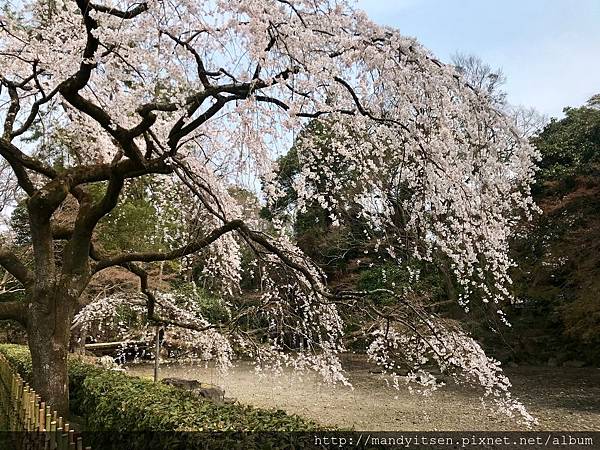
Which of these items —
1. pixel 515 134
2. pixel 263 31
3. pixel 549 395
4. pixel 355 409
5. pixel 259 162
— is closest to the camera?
pixel 263 31

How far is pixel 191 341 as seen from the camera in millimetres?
5086

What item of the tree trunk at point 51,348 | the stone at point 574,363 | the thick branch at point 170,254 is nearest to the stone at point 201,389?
the thick branch at point 170,254

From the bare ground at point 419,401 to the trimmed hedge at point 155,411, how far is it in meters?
1.83

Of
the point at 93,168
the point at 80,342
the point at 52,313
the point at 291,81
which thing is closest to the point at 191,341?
the point at 52,313

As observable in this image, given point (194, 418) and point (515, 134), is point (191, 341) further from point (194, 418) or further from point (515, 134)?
point (515, 134)

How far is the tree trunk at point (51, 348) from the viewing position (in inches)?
132

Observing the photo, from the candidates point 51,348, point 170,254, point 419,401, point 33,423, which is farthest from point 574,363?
point 33,423

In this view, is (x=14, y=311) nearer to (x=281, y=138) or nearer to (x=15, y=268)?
(x=15, y=268)

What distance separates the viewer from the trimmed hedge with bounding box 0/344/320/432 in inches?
97.2

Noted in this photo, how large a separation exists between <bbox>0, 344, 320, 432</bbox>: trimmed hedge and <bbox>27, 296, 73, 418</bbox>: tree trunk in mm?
317

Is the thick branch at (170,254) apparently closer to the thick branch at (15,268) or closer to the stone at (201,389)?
the thick branch at (15,268)

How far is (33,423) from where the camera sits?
2.50m

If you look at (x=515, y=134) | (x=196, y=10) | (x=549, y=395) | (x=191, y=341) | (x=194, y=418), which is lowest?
(x=549, y=395)

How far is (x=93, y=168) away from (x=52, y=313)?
116cm
